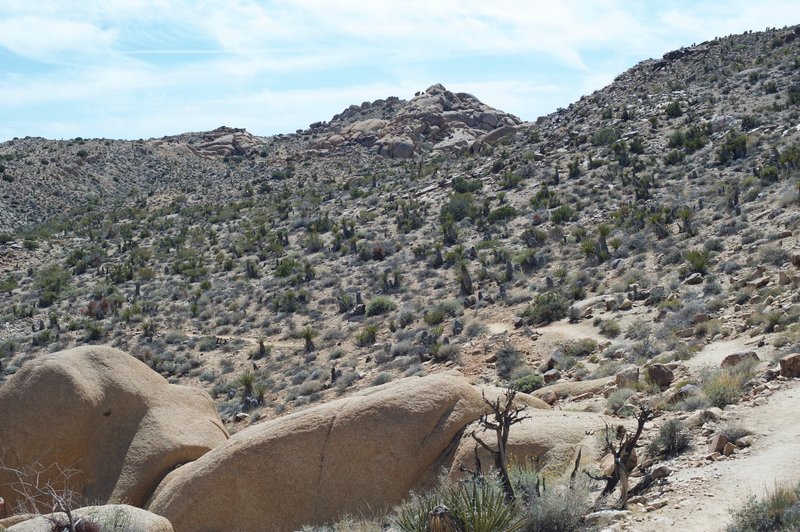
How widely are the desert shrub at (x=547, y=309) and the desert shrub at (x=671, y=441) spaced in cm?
1248

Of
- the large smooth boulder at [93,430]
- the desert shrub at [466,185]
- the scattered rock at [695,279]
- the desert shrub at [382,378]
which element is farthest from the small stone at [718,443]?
the desert shrub at [466,185]

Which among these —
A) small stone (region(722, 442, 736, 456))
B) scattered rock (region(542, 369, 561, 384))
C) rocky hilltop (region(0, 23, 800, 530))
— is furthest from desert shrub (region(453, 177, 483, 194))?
small stone (region(722, 442, 736, 456))

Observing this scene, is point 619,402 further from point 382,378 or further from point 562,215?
point 562,215

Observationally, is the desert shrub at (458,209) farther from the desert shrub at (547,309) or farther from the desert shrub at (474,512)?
the desert shrub at (474,512)

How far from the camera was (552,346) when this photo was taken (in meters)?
19.3

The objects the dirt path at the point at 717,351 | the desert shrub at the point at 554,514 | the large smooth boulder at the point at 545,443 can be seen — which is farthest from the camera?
the dirt path at the point at 717,351

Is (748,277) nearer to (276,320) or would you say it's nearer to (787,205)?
(787,205)

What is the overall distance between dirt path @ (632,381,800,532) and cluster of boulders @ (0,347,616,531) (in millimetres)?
1681

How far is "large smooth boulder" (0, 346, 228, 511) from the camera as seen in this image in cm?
1272

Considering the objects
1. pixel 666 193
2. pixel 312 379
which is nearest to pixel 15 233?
pixel 312 379

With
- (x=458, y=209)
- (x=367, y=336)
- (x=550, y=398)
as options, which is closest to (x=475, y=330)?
(x=367, y=336)

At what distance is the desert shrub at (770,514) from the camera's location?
6.52 m

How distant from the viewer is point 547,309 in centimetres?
2203

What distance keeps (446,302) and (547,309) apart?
14.7 ft
